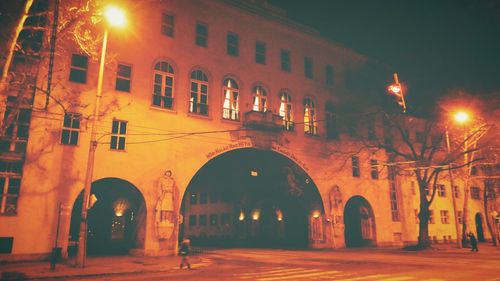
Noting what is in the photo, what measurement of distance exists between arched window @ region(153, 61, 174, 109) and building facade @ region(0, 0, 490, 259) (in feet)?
0.28

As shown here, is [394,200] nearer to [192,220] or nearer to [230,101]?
[230,101]

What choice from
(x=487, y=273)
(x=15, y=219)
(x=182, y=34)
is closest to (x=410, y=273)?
(x=487, y=273)

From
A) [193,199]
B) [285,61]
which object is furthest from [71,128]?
[193,199]

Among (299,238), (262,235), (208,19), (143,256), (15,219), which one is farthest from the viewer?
(262,235)

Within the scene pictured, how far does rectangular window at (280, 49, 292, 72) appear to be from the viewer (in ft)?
112

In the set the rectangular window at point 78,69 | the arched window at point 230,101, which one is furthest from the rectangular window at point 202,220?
the rectangular window at point 78,69

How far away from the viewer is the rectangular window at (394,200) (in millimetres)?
37662

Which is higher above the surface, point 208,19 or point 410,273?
point 208,19

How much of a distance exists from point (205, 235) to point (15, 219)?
33693mm

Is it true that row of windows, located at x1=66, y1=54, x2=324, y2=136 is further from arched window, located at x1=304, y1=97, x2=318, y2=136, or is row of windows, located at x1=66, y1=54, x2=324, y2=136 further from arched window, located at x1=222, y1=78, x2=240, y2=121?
arched window, located at x1=304, y1=97, x2=318, y2=136

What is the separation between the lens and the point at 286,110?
108 feet

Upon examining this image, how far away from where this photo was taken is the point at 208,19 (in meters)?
29.8

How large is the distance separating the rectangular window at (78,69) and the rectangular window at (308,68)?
20.2 m

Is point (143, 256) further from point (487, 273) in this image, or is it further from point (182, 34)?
point (487, 273)
